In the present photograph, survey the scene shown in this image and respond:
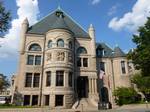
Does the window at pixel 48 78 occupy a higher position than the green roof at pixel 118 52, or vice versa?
the green roof at pixel 118 52

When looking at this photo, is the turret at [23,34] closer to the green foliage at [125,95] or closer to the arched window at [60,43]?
the arched window at [60,43]

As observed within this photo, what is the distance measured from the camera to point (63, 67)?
121ft

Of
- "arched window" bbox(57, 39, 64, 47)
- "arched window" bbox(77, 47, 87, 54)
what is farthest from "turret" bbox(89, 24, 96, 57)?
"arched window" bbox(57, 39, 64, 47)

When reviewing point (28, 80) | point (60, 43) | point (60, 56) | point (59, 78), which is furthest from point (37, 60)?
point (59, 78)

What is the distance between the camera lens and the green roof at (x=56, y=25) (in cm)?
4094

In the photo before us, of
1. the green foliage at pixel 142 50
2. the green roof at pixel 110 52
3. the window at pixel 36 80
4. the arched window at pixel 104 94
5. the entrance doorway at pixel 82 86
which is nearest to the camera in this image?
the green foliage at pixel 142 50

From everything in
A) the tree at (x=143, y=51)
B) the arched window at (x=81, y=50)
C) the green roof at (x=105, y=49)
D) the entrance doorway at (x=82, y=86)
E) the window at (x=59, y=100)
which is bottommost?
the window at (x=59, y=100)

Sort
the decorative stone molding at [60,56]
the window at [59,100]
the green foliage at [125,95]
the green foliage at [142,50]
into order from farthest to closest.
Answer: the green foliage at [125,95] → the decorative stone molding at [60,56] → the window at [59,100] → the green foliage at [142,50]

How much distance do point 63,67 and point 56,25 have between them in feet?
30.6

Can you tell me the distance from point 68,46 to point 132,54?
1791 centimetres

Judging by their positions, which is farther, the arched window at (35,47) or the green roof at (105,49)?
the green roof at (105,49)

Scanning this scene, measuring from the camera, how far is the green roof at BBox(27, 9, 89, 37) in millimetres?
40944

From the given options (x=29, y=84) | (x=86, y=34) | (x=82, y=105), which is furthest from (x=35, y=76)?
(x=86, y=34)

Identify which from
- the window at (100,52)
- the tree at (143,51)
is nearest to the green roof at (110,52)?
the window at (100,52)
